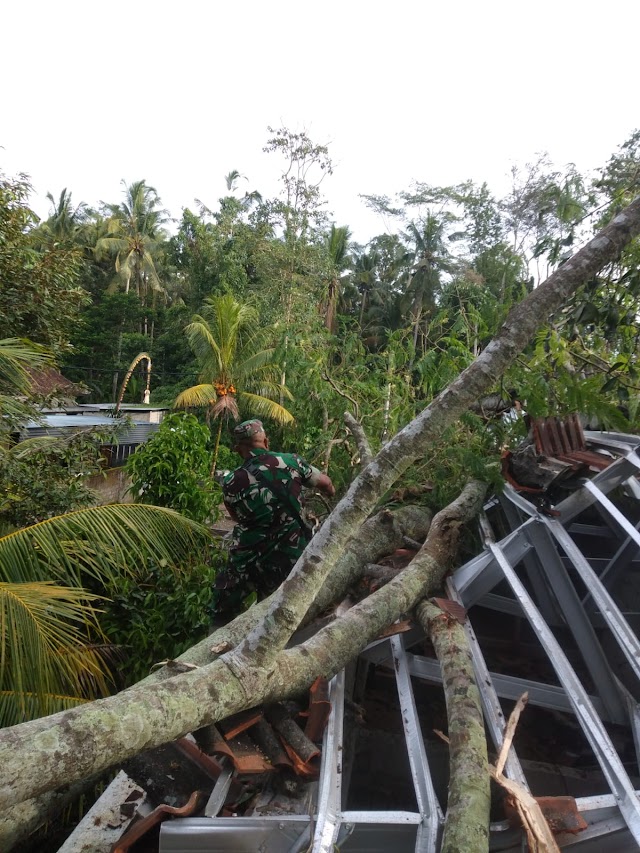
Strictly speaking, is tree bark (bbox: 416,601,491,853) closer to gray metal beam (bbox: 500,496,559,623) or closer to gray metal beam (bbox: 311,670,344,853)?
gray metal beam (bbox: 311,670,344,853)

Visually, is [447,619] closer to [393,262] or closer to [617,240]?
[617,240]

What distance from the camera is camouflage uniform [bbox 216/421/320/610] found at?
3.32 meters

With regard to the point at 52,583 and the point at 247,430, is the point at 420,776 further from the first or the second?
the point at 52,583

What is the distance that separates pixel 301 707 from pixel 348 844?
0.77 m

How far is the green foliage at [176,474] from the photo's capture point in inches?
218

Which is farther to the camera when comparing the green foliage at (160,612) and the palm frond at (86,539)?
the green foliage at (160,612)

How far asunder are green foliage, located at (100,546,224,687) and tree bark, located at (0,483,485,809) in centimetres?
208

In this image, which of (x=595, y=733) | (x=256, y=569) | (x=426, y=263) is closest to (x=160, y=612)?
(x=256, y=569)

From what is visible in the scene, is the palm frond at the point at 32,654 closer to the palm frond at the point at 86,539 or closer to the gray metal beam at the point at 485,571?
the palm frond at the point at 86,539

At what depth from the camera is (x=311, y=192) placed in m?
16.3

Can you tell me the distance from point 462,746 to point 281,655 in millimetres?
736

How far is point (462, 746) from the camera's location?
1.98 metres

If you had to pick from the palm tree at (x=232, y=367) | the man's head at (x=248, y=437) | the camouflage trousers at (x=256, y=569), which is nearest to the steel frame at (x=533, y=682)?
the camouflage trousers at (x=256, y=569)

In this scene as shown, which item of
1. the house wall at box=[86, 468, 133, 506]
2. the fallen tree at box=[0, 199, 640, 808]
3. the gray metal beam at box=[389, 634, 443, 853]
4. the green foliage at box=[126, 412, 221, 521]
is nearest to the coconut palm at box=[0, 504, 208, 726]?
the green foliage at box=[126, 412, 221, 521]
